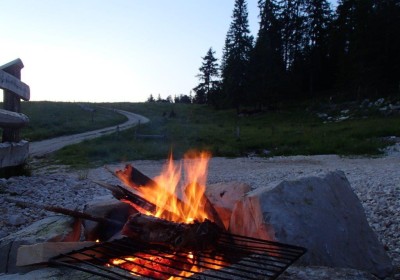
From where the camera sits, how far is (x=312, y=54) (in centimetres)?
5188

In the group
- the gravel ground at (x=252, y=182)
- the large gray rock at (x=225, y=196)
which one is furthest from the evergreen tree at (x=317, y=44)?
the large gray rock at (x=225, y=196)

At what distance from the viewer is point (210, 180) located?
11.4 metres

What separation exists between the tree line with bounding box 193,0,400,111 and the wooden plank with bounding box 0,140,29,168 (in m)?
36.6

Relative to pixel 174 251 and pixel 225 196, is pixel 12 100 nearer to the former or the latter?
pixel 225 196

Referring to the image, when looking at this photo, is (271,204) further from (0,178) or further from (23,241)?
(0,178)

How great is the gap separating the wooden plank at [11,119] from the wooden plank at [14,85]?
43cm

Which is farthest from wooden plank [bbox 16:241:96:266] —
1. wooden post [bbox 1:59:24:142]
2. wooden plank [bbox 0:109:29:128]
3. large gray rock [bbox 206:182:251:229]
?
wooden post [bbox 1:59:24:142]

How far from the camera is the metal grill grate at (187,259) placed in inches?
113

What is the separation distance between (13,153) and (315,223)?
19.4 ft

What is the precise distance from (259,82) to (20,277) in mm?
44152

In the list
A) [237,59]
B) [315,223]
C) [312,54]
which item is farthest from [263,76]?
[315,223]

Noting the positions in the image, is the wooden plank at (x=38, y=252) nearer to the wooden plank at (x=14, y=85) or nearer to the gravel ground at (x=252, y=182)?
the gravel ground at (x=252, y=182)

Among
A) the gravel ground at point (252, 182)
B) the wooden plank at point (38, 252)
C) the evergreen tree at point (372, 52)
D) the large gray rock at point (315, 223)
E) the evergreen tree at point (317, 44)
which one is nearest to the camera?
the wooden plank at point (38, 252)

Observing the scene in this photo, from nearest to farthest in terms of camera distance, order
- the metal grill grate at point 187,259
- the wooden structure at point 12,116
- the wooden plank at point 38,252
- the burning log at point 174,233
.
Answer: the metal grill grate at point 187,259 < the wooden plank at point 38,252 < the burning log at point 174,233 < the wooden structure at point 12,116
